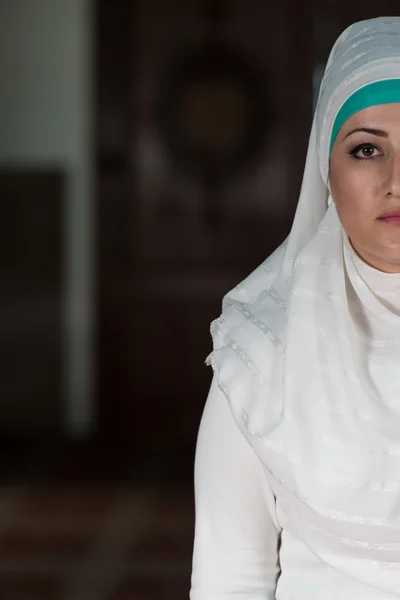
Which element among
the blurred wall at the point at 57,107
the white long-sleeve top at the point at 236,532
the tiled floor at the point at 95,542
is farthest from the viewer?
the blurred wall at the point at 57,107

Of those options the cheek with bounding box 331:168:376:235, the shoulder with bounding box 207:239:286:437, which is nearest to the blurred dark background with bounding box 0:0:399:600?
the shoulder with bounding box 207:239:286:437

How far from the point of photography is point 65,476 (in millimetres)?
4703

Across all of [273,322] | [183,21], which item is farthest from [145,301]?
[273,322]

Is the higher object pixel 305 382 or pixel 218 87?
pixel 218 87

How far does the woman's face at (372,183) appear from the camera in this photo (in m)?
1.13

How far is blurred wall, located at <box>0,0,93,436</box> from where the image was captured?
17.5 ft

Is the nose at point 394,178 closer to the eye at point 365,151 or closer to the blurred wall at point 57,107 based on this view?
the eye at point 365,151

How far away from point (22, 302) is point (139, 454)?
3.51 feet

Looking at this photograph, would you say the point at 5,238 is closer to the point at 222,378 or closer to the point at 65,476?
the point at 65,476

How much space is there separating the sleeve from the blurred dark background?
3.32 meters

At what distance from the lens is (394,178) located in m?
1.12

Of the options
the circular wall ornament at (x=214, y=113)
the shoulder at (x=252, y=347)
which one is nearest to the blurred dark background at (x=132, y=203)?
the circular wall ornament at (x=214, y=113)

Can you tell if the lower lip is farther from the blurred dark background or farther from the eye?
the blurred dark background

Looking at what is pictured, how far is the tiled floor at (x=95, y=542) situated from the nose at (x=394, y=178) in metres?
2.35
